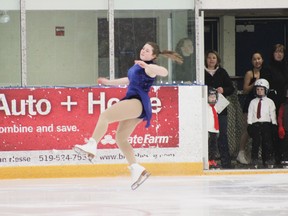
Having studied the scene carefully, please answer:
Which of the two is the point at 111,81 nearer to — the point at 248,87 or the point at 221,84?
the point at 221,84

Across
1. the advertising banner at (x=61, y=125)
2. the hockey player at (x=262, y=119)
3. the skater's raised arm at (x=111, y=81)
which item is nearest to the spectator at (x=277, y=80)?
the hockey player at (x=262, y=119)

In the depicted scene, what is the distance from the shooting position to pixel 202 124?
1415cm

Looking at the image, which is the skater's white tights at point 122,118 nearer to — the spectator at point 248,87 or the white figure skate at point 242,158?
the spectator at point 248,87

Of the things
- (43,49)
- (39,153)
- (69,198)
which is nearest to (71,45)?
(43,49)

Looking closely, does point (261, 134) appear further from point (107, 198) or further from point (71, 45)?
point (107, 198)

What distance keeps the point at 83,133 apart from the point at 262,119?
2570 mm

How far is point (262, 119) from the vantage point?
1461 centimetres

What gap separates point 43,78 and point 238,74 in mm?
4175

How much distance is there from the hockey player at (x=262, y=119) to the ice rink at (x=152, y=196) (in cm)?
105

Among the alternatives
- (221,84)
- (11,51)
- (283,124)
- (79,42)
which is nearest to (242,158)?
(283,124)

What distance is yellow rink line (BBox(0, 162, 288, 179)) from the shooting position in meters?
13.7

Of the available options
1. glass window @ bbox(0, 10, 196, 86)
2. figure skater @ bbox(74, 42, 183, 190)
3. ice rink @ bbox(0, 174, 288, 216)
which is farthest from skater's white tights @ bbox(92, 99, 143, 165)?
glass window @ bbox(0, 10, 196, 86)

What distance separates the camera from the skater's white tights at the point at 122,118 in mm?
10406

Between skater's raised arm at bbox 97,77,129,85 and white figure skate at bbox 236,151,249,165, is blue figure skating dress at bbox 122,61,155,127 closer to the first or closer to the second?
skater's raised arm at bbox 97,77,129,85
